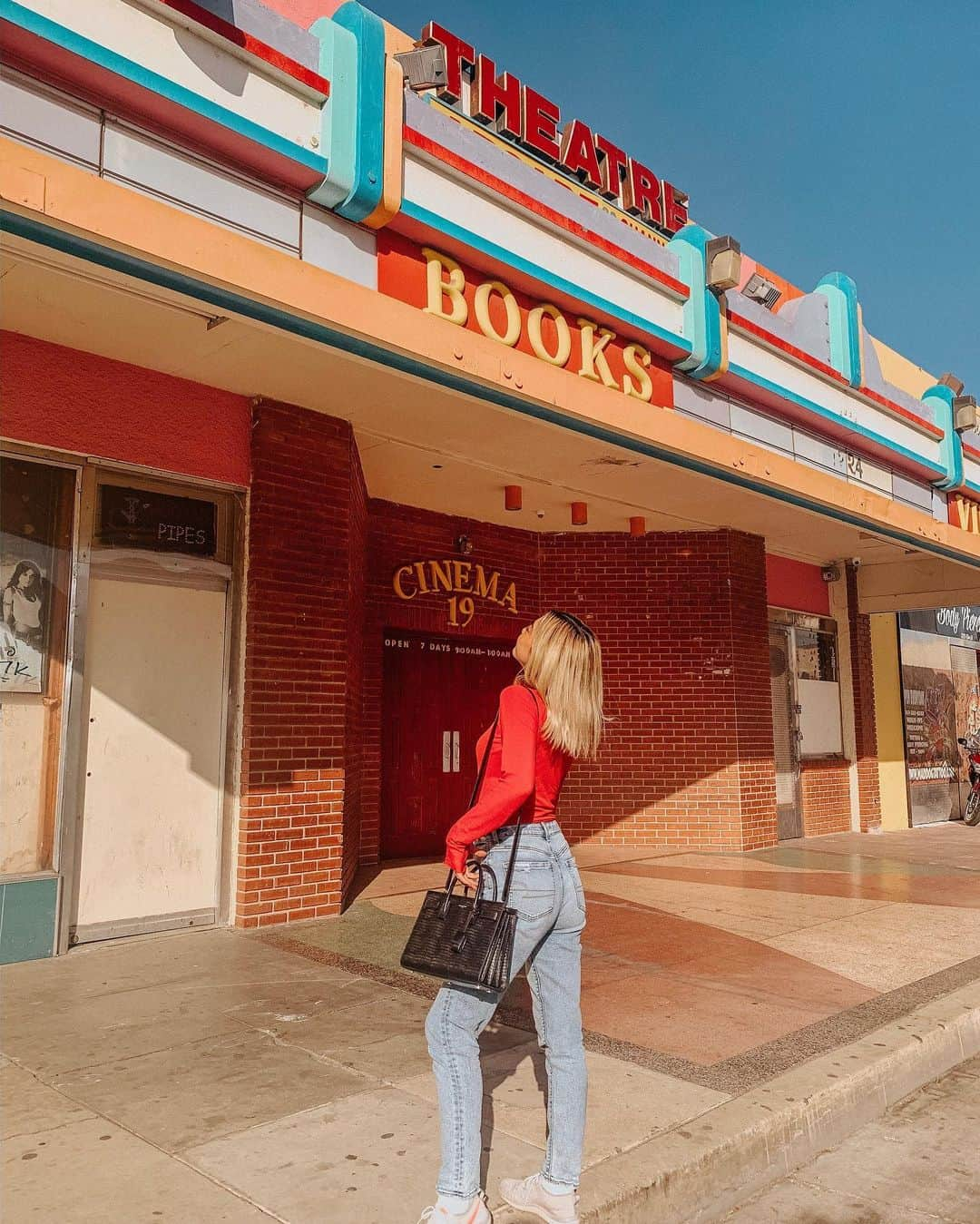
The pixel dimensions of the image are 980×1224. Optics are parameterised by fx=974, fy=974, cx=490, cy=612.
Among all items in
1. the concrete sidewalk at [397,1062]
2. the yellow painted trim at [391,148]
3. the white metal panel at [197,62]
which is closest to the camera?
the concrete sidewalk at [397,1062]

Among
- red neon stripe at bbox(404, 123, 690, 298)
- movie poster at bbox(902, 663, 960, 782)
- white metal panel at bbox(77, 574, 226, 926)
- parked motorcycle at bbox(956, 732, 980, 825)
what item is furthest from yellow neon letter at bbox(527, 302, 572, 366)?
parked motorcycle at bbox(956, 732, 980, 825)

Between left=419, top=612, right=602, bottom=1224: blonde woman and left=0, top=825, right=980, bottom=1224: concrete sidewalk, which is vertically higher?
left=419, top=612, right=602, bottom=1224: blonde woman

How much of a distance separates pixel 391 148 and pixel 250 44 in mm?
903

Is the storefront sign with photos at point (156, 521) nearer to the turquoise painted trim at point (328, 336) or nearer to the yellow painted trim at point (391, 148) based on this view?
the turquoise painted trim at point (328, 336)

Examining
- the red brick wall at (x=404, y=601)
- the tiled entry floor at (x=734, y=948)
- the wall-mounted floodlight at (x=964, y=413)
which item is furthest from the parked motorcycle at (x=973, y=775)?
the red brick wall at (x=404, y=601)

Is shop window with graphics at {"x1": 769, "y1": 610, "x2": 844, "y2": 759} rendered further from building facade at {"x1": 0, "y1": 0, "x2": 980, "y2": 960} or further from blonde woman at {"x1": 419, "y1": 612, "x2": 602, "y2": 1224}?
blonde woman at {"x1": 419, "y1": 612, "x2": 602, "y2": 1224}

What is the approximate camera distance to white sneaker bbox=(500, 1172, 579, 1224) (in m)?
2.77

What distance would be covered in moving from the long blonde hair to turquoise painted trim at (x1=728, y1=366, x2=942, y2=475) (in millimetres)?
5775

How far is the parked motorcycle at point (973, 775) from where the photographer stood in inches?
595

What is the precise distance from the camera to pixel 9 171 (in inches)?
151

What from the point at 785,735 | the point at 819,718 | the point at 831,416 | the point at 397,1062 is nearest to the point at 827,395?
the point at 831,416

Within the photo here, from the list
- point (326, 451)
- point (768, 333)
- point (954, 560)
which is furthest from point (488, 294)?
point (954, 560)

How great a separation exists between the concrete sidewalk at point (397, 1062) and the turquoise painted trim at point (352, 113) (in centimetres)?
421

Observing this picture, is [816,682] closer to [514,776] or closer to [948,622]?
[948,622]
